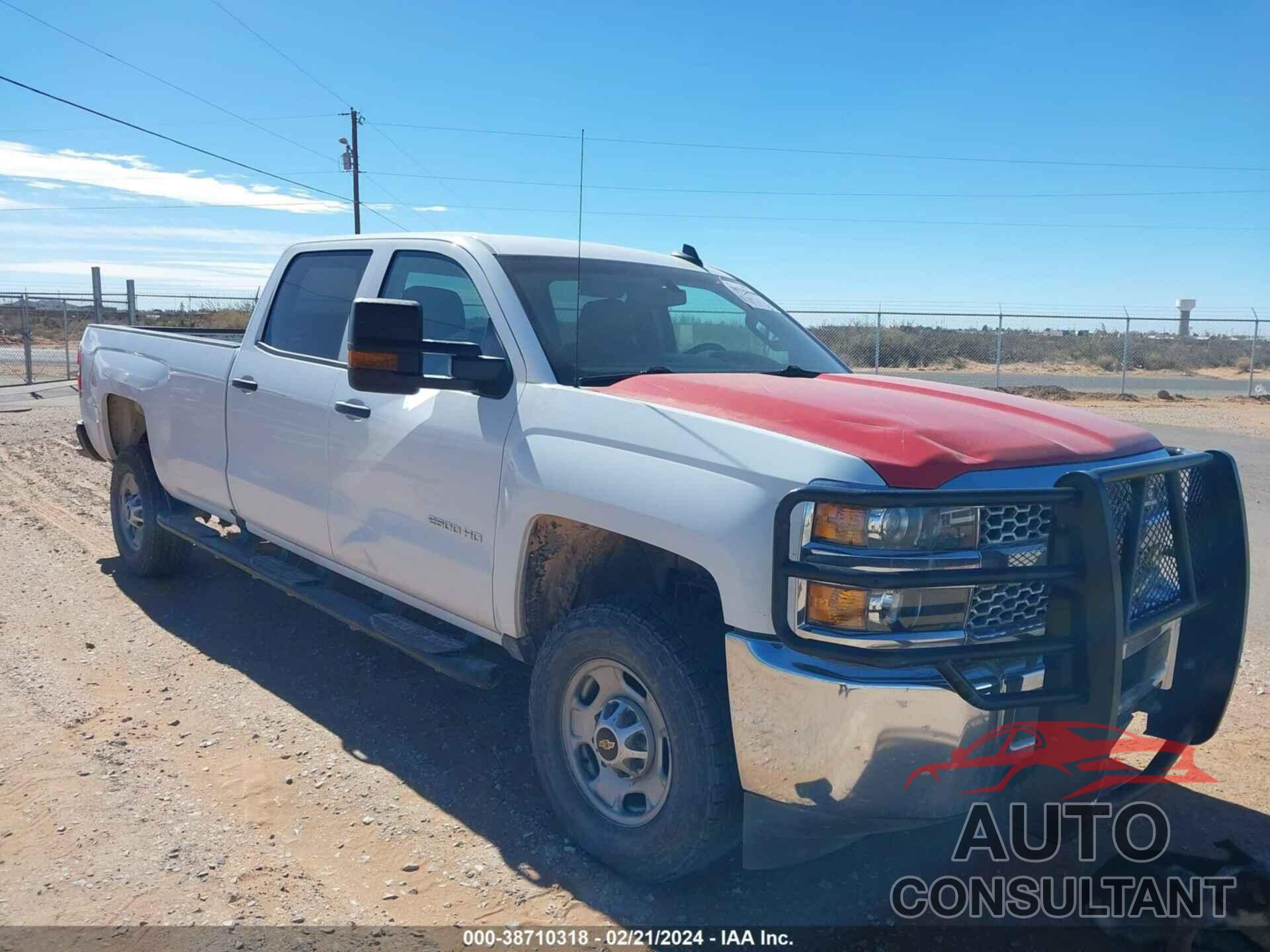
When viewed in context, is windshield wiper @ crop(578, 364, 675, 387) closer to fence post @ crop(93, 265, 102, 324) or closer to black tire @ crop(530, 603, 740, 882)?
black tire @ crop(530, 603, 740, 882)

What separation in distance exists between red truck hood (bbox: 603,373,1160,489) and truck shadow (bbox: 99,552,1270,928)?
2.99ft

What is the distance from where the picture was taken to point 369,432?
4105 mm

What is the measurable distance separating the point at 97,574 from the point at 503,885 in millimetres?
4704

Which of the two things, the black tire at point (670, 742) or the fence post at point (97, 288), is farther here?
the fence post at point (97, 288)

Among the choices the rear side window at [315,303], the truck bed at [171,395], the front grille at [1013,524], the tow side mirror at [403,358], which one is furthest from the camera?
the truck bed at [171,395]

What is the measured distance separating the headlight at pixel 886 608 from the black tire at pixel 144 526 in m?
4.84

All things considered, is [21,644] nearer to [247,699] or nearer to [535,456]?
[247,699]

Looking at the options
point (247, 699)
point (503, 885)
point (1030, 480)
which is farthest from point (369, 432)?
point (1030, 480)

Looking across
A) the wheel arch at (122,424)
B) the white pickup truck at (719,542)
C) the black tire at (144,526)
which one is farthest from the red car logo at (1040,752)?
the wheel arch at (122,424)

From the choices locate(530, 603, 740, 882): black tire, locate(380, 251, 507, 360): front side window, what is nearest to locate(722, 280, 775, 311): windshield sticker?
locate(380, 251, 507, 360): front side window

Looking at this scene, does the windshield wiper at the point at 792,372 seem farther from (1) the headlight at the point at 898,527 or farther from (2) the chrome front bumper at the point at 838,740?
(2) the chrome front bumper at the point at 838,740

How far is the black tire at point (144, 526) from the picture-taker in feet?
20.1

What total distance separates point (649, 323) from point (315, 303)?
70.2 inches

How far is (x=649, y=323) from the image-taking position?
4160 mm
